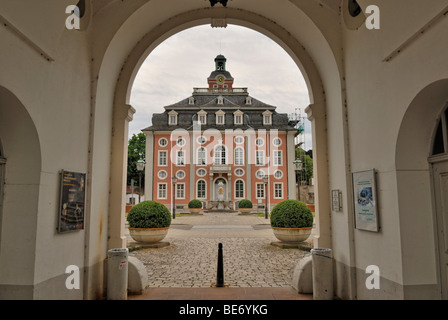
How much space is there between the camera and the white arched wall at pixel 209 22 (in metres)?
5.79

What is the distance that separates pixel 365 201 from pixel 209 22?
5.01 m

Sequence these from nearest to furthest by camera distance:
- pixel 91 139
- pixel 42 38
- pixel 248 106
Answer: pixel 42 38
pixel 91 139
pixel 248 106

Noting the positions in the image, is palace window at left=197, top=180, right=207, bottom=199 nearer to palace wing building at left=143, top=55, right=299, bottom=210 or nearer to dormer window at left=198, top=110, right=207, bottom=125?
palace wing building at left=143, top=55, right=299, bottom=210

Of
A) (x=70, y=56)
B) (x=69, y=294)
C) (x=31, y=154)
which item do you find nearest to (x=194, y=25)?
(x=70, y=56)

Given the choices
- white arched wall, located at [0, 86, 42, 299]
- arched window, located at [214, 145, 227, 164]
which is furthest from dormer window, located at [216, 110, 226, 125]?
white arched wall, located at [0, 86, 42, 299]

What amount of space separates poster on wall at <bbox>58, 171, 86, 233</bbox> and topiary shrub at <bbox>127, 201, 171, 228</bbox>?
661 centimetres

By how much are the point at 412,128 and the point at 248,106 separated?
Result: 37945 mm

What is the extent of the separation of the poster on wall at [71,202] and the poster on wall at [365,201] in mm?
4666

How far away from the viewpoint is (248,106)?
41.5 m

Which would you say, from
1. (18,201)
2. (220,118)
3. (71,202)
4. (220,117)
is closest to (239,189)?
(220,118)

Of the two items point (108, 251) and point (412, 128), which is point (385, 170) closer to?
point (412, 128)

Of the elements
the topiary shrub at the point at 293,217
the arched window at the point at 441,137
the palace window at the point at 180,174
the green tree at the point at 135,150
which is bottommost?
the topiary shrub at the point at 293,217

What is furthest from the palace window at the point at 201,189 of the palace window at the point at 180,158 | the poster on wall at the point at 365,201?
the poster on wall at the point at 365,201

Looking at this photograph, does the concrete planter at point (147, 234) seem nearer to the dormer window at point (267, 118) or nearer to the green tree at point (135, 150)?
the dormer window at point (267, 118)
